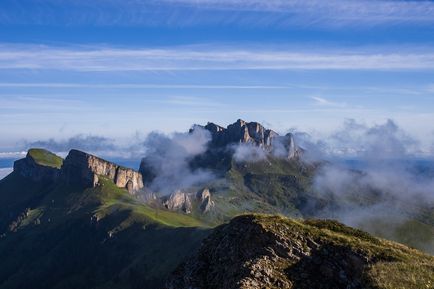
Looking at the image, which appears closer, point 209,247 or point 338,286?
point 338,286

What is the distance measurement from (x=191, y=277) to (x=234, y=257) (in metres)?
5.18

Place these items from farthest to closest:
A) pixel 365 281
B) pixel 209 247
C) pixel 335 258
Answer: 1. pixel 209 247
2. pixel 335 258
3. pixel 365 281

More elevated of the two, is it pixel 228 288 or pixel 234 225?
pixel 234 225

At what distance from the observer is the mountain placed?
163 ft

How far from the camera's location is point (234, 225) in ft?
189

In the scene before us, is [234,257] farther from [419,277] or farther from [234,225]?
[419,277]

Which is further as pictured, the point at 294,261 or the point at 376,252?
the point at 376,252

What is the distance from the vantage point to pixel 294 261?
5250 centimetres

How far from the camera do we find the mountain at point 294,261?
163 ft

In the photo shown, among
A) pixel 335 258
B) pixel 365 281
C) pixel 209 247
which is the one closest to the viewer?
pixel 365 281

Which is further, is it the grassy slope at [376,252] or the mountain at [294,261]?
the mountain at [294,261]

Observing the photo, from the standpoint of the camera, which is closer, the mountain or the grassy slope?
the grassy slope

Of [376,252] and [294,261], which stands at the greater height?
[376,252]

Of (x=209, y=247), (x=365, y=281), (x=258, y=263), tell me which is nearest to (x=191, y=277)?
(x=209, y=247)
